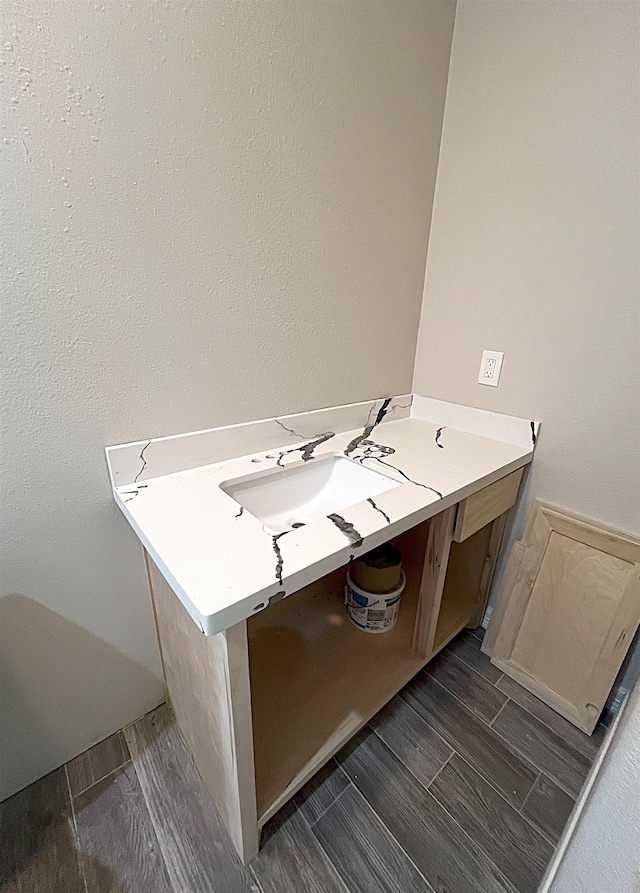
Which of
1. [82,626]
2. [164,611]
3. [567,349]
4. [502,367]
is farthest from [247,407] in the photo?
[567,349]

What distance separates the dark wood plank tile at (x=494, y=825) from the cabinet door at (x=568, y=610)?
0.38 metres

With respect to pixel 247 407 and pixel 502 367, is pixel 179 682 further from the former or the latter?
pixel 502 367

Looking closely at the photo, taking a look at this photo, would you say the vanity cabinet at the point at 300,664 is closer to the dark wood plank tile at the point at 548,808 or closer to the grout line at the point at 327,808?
the grout line at the point at 327,808

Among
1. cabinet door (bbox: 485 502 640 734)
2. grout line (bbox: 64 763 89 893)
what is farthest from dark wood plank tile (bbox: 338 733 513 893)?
grout line (bbox: 64 763 89 893)

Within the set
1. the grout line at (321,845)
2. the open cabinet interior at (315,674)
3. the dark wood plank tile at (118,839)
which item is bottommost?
the dark wood plank tile at (118,839)

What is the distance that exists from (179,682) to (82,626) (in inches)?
11.3

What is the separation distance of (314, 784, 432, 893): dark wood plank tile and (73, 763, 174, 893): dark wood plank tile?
0.35m

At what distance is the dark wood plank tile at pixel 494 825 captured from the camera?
89 centimetres

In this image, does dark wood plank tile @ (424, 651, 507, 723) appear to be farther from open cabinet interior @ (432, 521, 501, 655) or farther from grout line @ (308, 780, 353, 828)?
grout line @ (308, 780, 353, 828)

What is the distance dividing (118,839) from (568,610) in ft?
4.47

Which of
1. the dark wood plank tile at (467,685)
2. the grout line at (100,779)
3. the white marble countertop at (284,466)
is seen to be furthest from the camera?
the dark wood plank tile at (467,685)

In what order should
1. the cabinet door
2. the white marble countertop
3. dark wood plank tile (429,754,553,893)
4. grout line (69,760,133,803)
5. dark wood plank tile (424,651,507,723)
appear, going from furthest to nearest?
dark wood plank tile (424,651,507,723), the cabinet door, grout line (69,760,133,803), dark wood plank tile (429,754,553,893), the white marble countertop

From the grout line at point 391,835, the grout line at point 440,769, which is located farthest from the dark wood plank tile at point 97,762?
the grout line at point 440,769

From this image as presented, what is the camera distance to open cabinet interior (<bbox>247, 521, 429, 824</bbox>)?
0.98 metres
